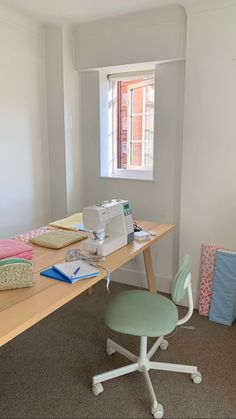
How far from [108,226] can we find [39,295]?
768 millimetres

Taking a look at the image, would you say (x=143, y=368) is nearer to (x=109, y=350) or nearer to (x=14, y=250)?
(x=109, y=350)

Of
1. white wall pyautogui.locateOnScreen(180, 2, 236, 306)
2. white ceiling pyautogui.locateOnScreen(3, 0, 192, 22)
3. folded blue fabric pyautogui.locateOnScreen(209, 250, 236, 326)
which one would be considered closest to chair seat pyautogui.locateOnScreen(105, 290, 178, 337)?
folded blue fabric pyautogui.locateOnScreen(209, 250, 236, 326)

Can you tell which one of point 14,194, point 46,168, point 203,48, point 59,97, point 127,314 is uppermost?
point 203,48

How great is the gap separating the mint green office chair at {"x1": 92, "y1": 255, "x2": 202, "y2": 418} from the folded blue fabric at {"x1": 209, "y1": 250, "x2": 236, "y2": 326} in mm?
736

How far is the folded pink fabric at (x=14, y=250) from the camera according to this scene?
1.75 metres

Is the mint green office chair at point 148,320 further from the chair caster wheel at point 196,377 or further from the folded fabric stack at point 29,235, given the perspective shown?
the folded fabric stack at point 29,235

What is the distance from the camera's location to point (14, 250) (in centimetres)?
181

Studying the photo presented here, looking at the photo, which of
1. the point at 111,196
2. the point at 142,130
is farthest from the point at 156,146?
the point at 111,196

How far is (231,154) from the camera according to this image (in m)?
2.55

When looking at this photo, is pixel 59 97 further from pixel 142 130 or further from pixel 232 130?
pixel 232 130

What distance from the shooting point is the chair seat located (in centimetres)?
175

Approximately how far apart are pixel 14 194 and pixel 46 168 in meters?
0.45

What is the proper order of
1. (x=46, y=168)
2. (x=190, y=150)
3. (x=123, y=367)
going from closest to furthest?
(x=123, y=367) → (x=190, y=150) → (x=46, y=168)

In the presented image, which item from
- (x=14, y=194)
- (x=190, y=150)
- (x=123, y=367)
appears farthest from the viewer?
(x=14, y=194)
